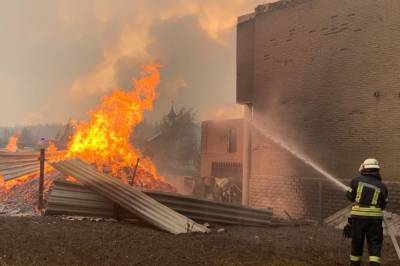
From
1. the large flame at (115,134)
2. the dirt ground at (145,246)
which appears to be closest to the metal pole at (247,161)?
the large flame at (115,134)

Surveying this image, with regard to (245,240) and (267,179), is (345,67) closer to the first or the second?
(267,179)

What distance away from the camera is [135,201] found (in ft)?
33.2

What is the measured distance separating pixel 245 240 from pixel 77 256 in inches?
148

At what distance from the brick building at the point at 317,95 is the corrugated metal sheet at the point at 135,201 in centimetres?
642

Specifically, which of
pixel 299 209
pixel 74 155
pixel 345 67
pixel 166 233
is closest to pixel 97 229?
pixel 166 233

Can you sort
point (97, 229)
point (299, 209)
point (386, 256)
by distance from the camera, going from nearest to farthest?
point (386, 256)
point (97, 229)
point (299, 209)

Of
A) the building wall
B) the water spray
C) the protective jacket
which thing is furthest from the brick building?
the building wall

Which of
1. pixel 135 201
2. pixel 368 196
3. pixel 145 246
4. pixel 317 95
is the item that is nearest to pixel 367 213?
pixel 368 196

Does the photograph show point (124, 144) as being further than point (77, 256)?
Yes

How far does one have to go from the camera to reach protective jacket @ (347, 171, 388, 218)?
6.69 m

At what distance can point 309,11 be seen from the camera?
15.1 meters

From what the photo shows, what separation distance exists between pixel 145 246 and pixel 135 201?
8.10 feet

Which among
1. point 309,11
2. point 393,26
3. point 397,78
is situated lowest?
point 397,78

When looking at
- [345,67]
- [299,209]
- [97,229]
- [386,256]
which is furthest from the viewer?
[299,209]
